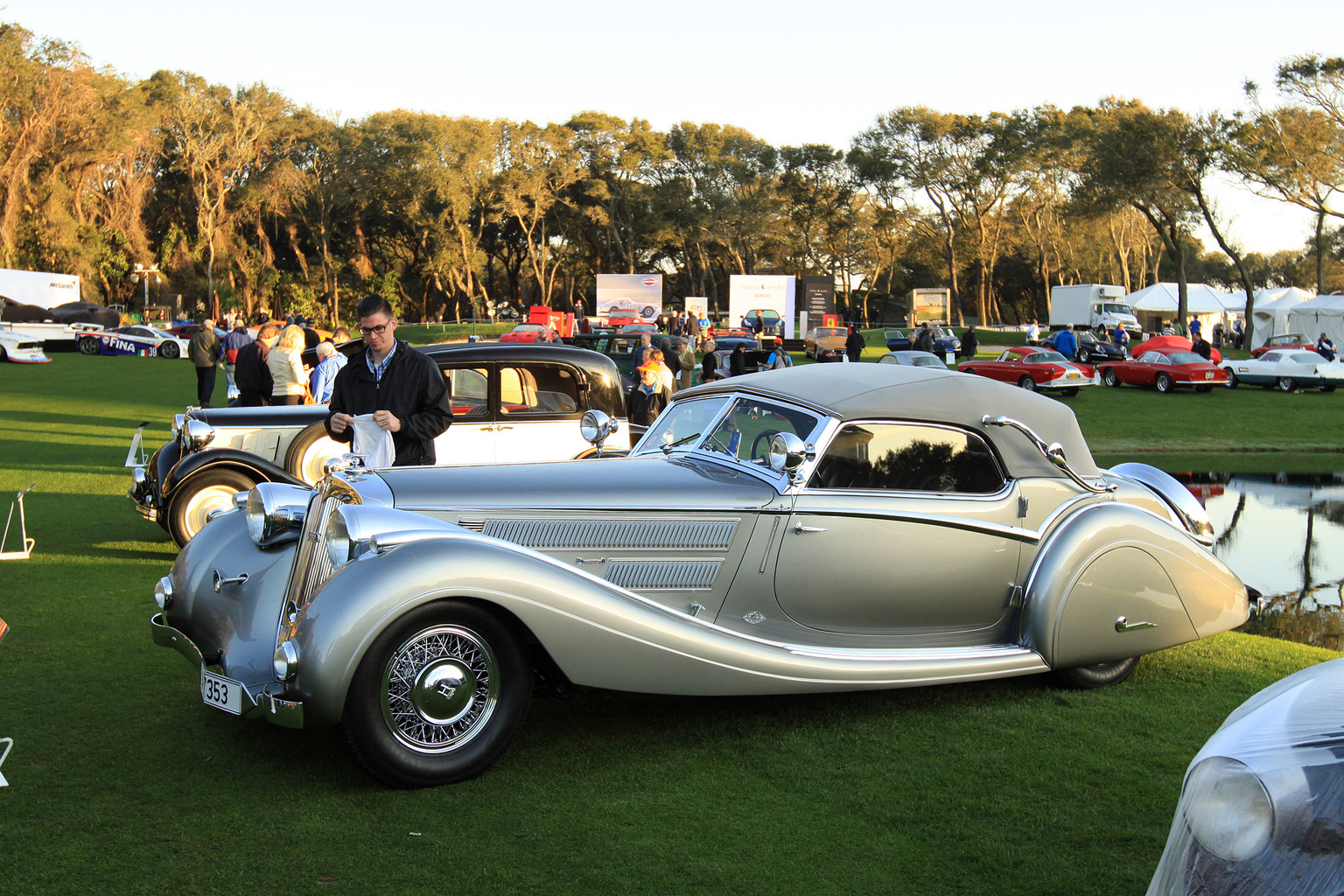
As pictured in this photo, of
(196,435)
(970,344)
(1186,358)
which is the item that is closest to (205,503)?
(196,435)

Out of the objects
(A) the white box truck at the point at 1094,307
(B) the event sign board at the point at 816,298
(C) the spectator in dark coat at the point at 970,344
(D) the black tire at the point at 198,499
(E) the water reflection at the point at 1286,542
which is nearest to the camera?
(E) the water reflection at the point at 1286,542

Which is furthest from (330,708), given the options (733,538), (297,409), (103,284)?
(103,284)

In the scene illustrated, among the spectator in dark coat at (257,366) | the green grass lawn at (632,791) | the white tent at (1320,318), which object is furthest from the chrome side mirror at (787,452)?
the white tent at (1320,318)

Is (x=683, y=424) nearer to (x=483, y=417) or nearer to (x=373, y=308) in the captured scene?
(x=373, y=308)

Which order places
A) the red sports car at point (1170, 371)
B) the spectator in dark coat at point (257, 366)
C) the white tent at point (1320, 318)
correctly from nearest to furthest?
the spectator in dark coat at point (257, 366), the red sports car at point (1170, 371), the white tent at point (1320, 318)

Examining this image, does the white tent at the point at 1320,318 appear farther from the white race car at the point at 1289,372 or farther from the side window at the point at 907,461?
the side window at the point at 907,461

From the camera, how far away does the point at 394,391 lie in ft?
18.1

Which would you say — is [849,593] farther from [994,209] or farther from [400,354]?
[994,209]

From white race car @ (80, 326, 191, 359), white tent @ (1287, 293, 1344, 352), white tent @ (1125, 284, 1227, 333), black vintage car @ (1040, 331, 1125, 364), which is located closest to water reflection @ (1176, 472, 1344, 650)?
black vintage car @ (1040, 331, 1125, 364)

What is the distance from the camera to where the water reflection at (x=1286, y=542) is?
743 cm

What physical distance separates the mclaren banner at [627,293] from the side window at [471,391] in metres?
42.1

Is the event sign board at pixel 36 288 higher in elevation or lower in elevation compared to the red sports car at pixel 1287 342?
higher

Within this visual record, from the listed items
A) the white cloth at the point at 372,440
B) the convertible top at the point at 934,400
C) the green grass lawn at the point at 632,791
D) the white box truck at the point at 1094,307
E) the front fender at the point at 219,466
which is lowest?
the green grass lawn at the point at 632,791

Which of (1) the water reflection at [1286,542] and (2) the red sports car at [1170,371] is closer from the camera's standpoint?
(1) the water reflection at [1286,542]
